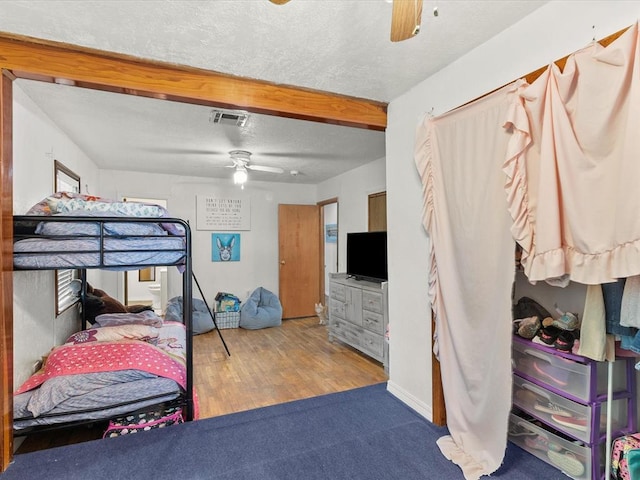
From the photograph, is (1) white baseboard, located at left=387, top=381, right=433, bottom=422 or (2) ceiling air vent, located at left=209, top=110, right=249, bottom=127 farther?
(2) ceiling air vent, located at left=209, top=110, right=249, bottom=127

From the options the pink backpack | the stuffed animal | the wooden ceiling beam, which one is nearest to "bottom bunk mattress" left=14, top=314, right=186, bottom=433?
the stuffed animal

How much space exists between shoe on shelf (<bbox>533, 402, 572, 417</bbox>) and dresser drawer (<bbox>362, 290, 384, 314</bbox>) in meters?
1.78

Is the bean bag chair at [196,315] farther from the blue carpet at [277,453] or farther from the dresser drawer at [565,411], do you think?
the dresser drawer at [565,411]

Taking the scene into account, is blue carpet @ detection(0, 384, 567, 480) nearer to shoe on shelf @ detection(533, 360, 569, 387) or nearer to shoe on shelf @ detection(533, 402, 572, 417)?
shoe on shelf @ detection(533, 402, 572, 417)

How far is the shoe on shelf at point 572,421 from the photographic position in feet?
5.49

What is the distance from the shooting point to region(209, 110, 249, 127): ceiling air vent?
2748 millimetres

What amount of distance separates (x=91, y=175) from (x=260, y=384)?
3557 millimetres

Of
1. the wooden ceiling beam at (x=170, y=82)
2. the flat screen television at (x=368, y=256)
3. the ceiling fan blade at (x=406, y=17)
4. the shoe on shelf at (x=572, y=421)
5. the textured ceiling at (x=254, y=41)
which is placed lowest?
the shoe on shelf at (x=572, y=421)

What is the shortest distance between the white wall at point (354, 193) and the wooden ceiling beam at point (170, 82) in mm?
1804

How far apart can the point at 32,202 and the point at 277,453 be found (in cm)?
247

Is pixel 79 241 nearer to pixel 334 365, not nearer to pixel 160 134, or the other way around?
pixel 160 134

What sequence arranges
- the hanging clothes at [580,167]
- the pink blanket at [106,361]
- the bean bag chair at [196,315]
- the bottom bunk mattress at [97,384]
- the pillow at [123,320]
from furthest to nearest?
the bean bag chair at [196,315] < the pillow at [123,320] < the pink blanket at [106,361] < the bottom bunk mattress at [97,384] < the hanging clothes at [580,167]

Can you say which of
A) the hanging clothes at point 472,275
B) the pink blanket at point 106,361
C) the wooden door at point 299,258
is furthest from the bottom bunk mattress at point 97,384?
the wooden door at point 299,258

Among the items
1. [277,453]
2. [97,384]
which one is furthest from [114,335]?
[277,453]
